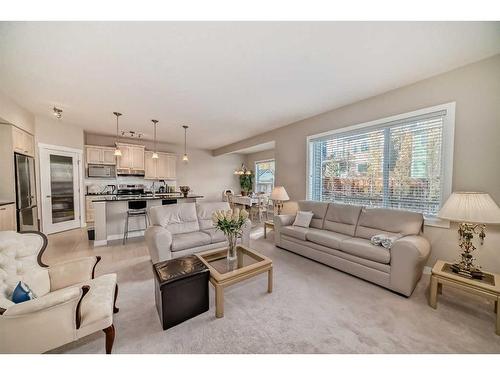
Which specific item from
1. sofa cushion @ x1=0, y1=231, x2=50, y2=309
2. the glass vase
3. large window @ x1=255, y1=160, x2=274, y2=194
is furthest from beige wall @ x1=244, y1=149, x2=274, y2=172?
sofa cushion @ x1=0, y1=231, x2=50, y2=309

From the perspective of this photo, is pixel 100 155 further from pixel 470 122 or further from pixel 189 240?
pixel 470 122

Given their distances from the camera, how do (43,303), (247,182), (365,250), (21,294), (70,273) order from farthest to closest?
(247,182)
(365,250)
(70,273)
(21,294)
(43,303)

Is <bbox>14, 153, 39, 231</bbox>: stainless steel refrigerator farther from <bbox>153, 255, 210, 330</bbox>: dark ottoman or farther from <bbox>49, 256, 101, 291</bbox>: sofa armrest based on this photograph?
<bbox>153, 255, 210, 330</bbox>: dark ottoman

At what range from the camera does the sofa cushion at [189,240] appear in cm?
282

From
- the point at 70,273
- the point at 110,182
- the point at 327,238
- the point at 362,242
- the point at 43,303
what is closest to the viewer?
the point at 43,303

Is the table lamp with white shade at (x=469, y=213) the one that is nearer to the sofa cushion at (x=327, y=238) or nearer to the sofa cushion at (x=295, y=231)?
the sofa cushion at (x=327, y=238)

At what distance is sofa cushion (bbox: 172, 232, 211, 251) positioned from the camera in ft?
9.25

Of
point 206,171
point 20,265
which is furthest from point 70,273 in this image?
point 206,171

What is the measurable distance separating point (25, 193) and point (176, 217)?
3410 mm

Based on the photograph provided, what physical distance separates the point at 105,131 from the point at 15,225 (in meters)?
3.12

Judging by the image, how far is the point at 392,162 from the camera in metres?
3.11

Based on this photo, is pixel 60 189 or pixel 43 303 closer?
pixel 43 303

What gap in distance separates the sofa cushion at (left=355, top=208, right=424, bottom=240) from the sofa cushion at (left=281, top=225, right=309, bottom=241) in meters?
0.81
